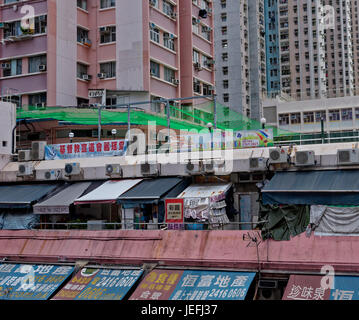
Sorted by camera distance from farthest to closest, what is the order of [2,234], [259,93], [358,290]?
[259,93] < [2,234] < [358,290]

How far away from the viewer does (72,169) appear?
67.9ft

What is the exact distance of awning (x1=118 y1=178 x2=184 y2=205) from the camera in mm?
18047

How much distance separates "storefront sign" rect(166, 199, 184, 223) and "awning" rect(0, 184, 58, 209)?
5.89m

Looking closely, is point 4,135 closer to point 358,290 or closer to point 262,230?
point 262,230

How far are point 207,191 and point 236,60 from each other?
49.2 m

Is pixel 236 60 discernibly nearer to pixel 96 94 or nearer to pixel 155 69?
pixel 155 69

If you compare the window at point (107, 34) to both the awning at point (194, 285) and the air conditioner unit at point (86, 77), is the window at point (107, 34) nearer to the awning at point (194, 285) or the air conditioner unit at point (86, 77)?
the air conditioner unit at point (86, 77)

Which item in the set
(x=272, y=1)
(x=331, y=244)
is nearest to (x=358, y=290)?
(x=331, y=244)

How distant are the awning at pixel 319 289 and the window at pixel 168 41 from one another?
25654 mm

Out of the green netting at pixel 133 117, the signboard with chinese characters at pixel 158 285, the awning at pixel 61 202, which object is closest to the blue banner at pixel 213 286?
the signboard with chinese characters at pixel 158 285

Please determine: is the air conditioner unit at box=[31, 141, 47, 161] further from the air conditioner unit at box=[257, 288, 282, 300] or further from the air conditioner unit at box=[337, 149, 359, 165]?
the air conditioner unit at box=[337, 149, 359, 165]

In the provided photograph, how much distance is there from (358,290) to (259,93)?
2272 inches

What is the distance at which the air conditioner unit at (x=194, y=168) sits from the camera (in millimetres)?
18688

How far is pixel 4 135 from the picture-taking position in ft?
74.2
